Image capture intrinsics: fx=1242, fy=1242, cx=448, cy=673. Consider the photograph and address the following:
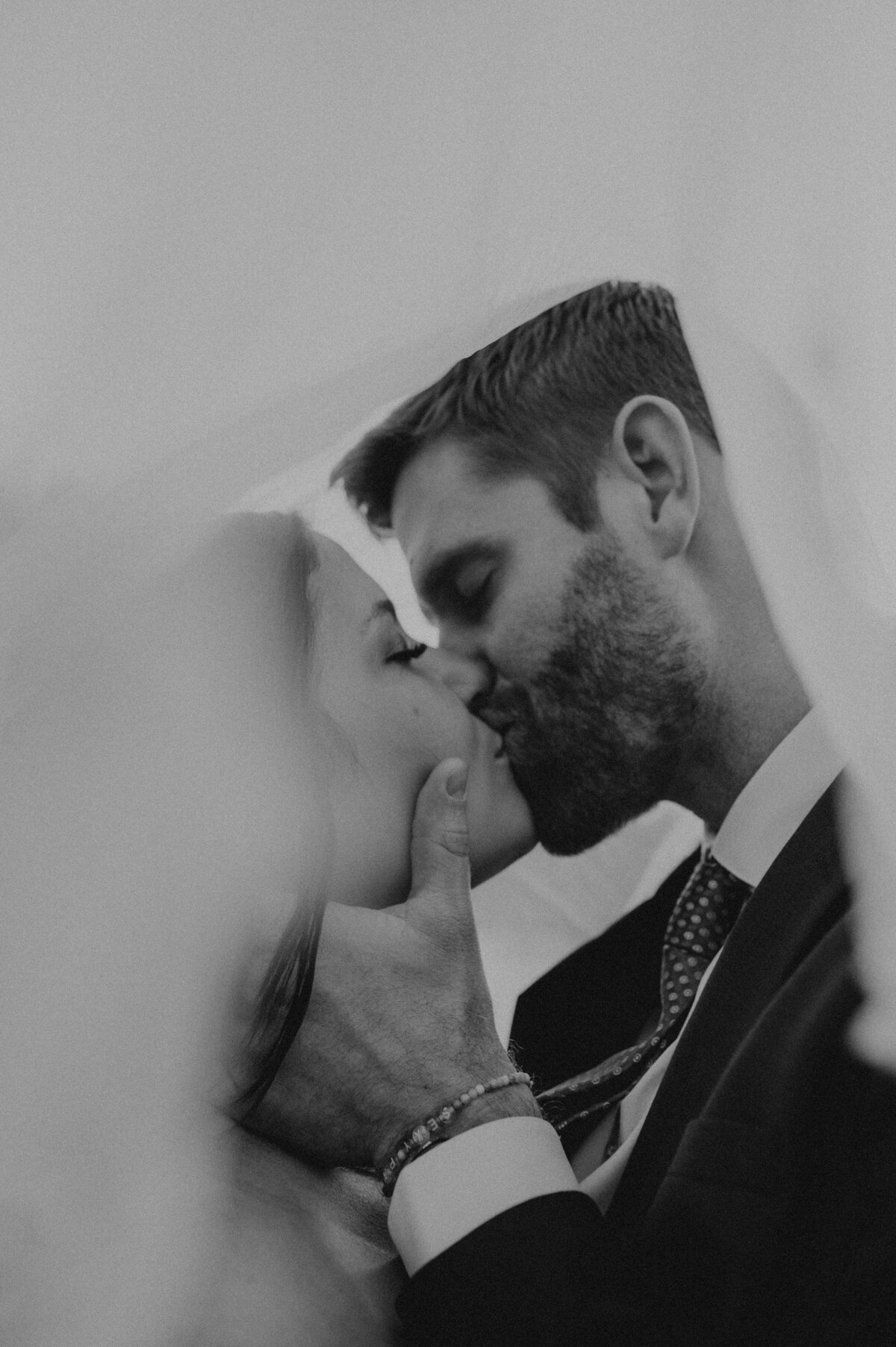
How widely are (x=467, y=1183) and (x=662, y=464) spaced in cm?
66

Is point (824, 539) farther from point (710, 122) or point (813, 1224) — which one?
point (813, 1224)

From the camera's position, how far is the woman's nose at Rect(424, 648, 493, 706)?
41.8 inches

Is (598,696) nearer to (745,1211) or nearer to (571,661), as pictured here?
(571,661)

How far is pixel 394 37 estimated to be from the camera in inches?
29.8

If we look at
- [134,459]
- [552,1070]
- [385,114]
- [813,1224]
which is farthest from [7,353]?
[552,1070]

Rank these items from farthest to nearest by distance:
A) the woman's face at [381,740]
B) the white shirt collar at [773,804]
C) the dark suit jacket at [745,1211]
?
the white shirt collar at [773,804], the woman's face at [381,740], the dark suit jacket at [745,1211]

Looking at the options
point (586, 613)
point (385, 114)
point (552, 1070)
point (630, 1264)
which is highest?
point (385, 114)

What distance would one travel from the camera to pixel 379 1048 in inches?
31.0

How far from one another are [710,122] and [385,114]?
20 cm

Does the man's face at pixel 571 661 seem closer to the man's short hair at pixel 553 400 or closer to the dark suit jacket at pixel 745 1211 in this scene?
the man's short hair at pixel 553 400

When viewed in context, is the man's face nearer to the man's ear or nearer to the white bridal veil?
the man's ear

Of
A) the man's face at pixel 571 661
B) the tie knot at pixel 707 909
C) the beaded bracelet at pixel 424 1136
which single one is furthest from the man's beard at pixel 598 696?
the beaded bracelet at pixel 424 1136

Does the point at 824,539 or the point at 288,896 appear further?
the point at 824,539

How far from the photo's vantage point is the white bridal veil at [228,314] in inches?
26.8
